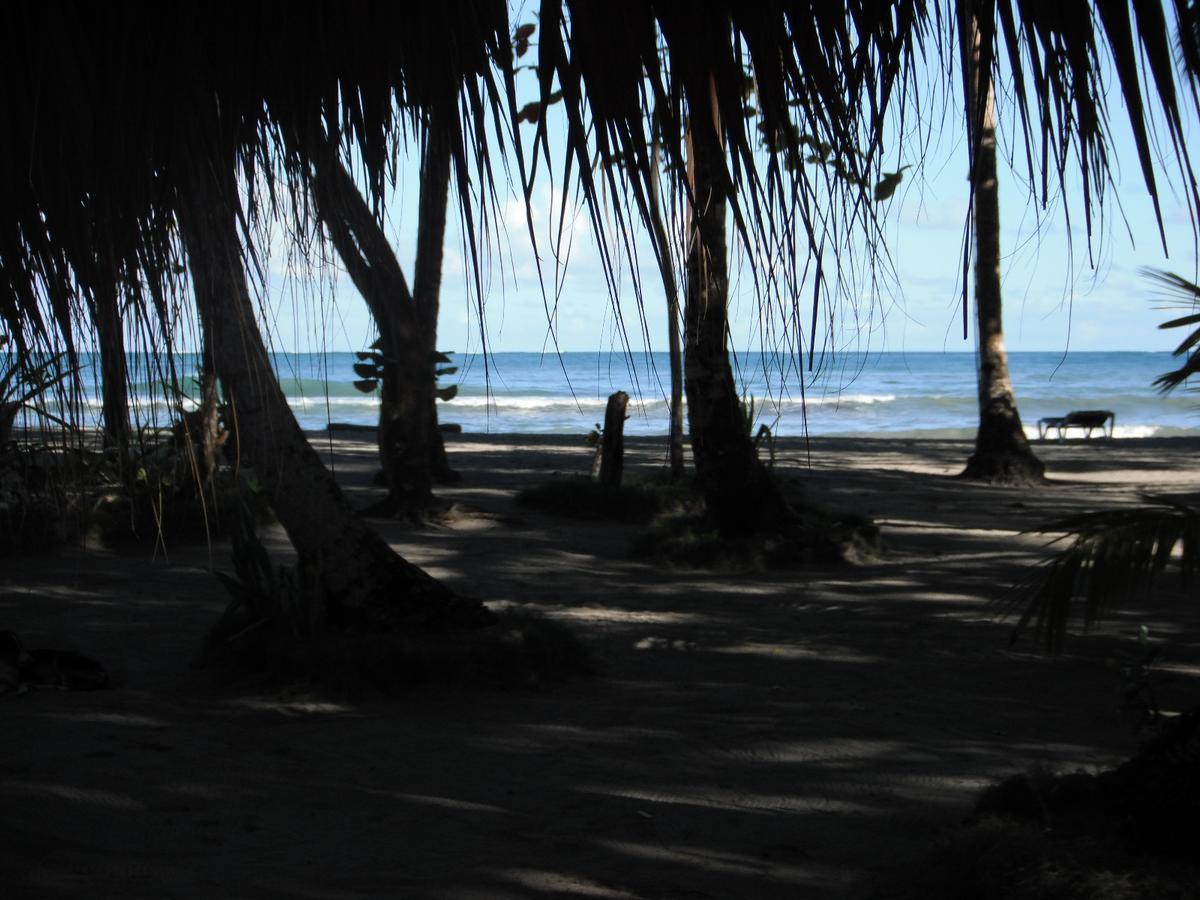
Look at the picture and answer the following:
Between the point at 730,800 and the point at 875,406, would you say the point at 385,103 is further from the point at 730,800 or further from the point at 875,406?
the point at 875,406

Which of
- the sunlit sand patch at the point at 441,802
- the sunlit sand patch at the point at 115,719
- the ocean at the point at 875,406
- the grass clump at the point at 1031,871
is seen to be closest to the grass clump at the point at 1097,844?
the grass clump at the point at 1031,871

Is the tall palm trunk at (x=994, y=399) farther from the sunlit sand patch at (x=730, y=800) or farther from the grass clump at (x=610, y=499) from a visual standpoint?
the sunlit sand patch at (x=730, y=800)

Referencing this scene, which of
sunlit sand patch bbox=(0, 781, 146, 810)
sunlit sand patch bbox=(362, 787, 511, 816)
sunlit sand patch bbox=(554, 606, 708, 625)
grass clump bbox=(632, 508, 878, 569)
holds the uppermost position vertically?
grass clump bbox=(632, 508, 878, 569)

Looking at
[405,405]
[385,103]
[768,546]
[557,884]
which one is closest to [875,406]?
[405,405]

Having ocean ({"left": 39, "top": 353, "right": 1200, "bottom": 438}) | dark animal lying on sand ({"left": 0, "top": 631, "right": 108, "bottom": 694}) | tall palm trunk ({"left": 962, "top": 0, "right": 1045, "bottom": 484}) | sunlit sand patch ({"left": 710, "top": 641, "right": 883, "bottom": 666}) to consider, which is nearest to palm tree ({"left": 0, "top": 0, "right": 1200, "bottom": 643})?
dark animal lying on sand ({"left": 0, "top": 631, "right": 108, "bottom": 694})

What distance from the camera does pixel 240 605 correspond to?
5.90 meters

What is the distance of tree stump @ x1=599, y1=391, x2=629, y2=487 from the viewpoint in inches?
434

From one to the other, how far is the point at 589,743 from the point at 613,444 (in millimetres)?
6699

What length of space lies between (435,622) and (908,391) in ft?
128

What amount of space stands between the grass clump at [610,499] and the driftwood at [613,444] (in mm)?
119

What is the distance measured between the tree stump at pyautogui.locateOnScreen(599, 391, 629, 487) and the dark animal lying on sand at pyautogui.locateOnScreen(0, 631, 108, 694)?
6.08 metres

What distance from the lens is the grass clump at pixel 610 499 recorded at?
11086 millimetres

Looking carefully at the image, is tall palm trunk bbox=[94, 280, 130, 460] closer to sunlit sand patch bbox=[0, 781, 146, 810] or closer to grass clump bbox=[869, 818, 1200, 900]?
grass clump bbox=[869, 818, 1200, 900]

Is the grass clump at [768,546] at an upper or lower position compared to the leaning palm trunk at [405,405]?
lower
